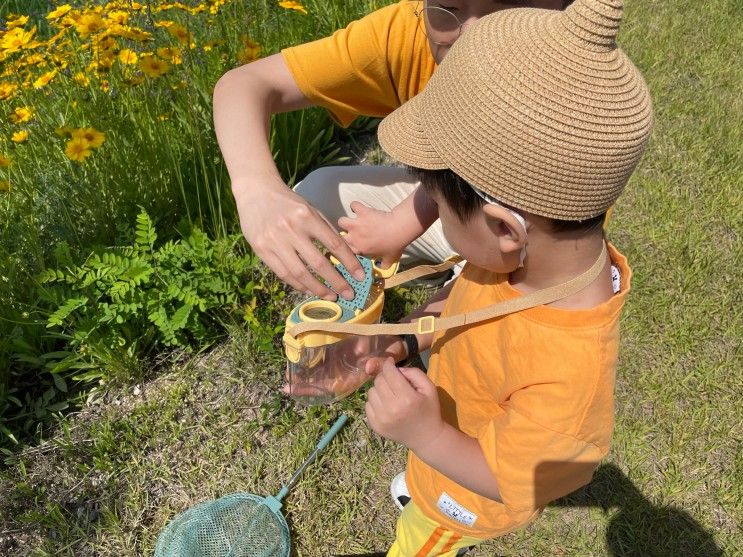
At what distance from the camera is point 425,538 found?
53.2 inches

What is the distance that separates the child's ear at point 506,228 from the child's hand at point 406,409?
31 centimetres

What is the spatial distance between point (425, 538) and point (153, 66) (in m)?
1.49

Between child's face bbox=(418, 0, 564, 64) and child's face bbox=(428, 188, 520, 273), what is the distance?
397 mm

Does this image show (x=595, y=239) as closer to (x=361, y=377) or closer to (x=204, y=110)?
(x=361, y=377)

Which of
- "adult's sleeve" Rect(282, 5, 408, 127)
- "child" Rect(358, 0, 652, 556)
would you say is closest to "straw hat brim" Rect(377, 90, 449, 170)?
"child" Rect(358, 0, 652, 556)

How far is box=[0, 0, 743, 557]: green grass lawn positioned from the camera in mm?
1675

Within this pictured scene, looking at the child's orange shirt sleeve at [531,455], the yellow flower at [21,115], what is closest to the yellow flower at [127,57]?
the yellow flower at [21,115]

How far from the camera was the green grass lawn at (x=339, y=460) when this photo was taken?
5.49ft

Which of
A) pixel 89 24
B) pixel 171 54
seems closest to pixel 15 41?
pixel 89 24

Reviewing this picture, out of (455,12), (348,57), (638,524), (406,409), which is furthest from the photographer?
(638,524)

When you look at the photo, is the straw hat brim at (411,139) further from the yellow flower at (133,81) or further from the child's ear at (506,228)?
the yellow flower at (133,81)

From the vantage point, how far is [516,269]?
40.8 inches

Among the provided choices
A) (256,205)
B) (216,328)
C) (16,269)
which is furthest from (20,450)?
(256,205)

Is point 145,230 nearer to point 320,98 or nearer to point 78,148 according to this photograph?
point 78,148
